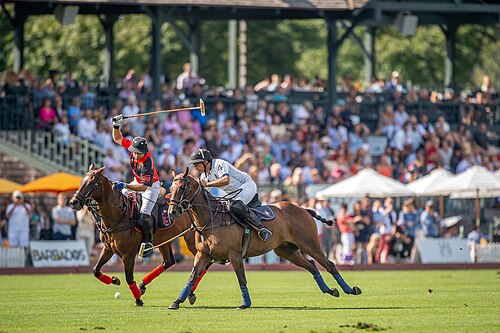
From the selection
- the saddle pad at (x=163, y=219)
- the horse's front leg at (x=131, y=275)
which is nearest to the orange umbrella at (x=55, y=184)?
the saddle pad at (x=163, y=219)

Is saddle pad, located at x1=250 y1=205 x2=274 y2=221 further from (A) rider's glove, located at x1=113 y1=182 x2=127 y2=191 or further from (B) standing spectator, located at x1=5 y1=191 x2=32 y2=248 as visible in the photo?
(B) standing spectator, located at x1=5 y1=191 x2=32 y2=248

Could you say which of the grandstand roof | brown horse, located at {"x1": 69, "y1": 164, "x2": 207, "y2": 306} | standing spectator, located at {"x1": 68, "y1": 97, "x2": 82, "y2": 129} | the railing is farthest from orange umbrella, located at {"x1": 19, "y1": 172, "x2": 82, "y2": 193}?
brown horse, located at {"x1": 69, "y1": 164, "x2": 207, "y2": 306}

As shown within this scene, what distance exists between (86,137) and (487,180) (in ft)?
31.5

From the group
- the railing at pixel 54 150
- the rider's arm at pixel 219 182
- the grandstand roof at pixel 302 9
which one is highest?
the grandstand roof at pixel 302 9

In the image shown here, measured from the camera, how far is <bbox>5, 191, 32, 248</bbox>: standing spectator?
25.5 meters

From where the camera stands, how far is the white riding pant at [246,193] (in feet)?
53.2

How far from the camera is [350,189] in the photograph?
91.3ft

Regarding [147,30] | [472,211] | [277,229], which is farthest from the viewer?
[147,30]

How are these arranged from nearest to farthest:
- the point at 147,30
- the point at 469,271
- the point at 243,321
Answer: the point at 243,321, the point at 469,271, the point at 147,30

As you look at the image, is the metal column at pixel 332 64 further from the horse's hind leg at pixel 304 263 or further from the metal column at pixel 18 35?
the horse's hind leg at pixel 304 263

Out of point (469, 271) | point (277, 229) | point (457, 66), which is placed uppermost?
point (457, 66)

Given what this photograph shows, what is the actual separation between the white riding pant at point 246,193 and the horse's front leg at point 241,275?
2.89 feet

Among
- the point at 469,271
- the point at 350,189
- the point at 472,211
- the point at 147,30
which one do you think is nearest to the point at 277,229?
the point at 469,271

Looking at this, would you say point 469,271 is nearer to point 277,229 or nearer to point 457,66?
point 277,229
